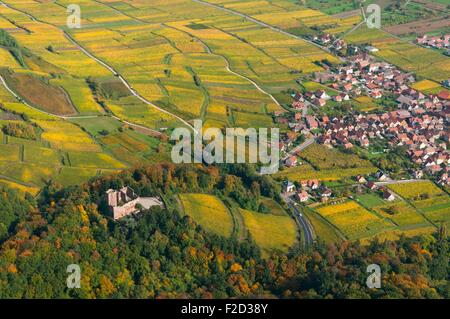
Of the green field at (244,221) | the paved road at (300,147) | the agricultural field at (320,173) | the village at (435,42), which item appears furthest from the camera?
the village at (435,42)

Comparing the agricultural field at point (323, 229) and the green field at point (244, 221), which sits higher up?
the green field at point (244, 221)

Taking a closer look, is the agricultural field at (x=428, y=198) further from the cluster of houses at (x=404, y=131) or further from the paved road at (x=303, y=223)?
the paved road at (x=303, y=223)

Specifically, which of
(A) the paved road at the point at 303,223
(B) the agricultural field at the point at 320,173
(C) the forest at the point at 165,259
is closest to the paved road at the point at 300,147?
(B) the agricultural field at the point at 320,173

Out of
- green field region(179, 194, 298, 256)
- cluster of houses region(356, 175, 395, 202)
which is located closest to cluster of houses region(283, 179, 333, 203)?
green field region(179, 194, 298, 256)

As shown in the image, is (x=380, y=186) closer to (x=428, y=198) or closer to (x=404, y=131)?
(x=428, y=198)

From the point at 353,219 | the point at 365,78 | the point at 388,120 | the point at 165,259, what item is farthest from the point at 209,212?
the point at 365,78

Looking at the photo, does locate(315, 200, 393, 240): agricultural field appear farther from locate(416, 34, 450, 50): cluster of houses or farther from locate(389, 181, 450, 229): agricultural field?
locate(416, 34, 450, 50): cluster of houses
